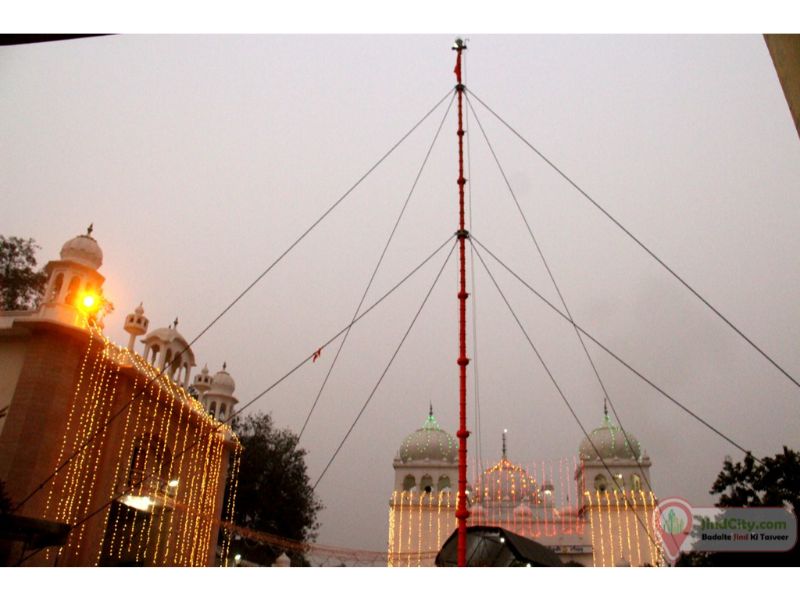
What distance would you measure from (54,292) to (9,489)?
3.89m

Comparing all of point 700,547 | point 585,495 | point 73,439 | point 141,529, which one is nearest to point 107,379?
point 73,439

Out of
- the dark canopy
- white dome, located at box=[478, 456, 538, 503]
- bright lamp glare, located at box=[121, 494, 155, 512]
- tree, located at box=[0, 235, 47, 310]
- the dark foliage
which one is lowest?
Result: the dark canopy

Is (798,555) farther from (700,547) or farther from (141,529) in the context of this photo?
(141,529)

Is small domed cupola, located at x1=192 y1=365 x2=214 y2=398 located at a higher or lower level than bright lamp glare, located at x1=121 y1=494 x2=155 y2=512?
higher

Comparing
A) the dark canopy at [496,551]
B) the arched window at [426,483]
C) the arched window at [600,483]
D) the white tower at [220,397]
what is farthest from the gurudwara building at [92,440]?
the arched window at [600,483]

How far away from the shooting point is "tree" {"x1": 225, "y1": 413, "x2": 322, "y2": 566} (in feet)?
78.6

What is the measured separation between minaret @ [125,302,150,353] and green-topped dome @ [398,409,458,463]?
58.3 feet

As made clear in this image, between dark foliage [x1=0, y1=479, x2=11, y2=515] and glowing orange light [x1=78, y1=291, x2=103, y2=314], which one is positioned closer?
dark foliage [x1=0, y1=479, x2=11, y2=515]

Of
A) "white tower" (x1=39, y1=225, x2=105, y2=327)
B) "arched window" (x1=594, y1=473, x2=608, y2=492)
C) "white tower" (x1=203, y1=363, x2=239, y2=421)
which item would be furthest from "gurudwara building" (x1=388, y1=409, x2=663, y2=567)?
"white tower" (x1=39, y1=225, x2=105, y2=327)

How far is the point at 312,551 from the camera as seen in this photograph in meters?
16.7

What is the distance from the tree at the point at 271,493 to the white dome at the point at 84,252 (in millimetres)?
12920

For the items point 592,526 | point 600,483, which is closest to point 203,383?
point 592,526

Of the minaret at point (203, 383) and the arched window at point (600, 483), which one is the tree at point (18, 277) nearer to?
the minaret at point (203, 383)

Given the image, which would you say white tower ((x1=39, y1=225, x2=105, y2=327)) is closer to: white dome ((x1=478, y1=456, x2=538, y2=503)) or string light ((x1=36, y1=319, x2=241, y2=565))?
string light ((x1=36, y1=319, x2=241, y2=565))
